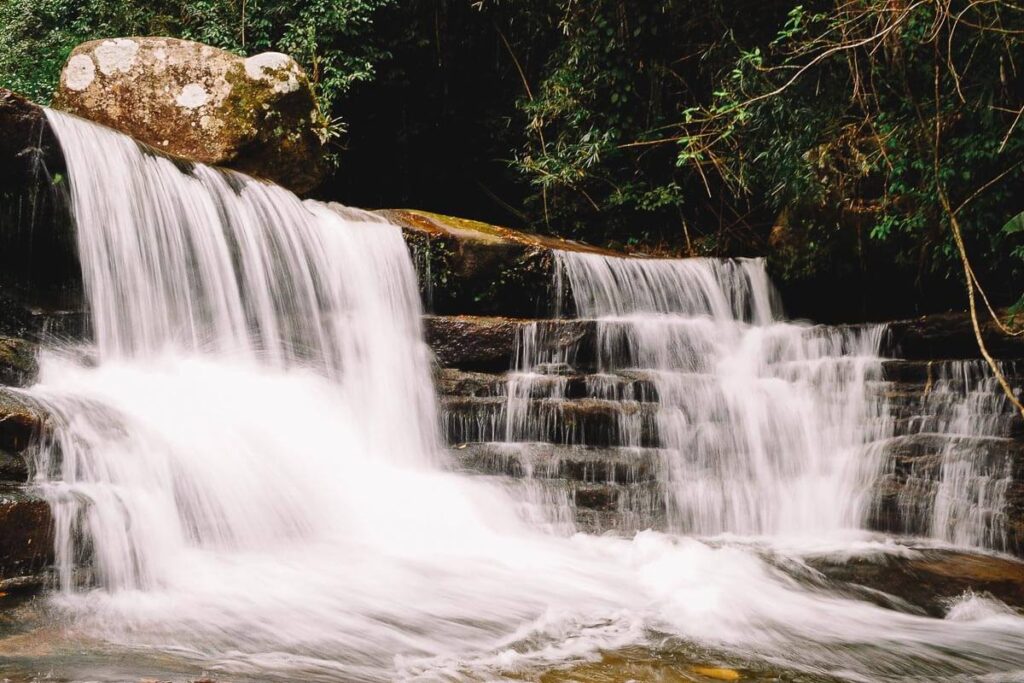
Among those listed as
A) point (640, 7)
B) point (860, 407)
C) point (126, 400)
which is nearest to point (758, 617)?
point (860, 407)

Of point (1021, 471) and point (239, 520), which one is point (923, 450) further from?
point (239, 520)

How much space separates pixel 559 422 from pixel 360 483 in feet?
5.44

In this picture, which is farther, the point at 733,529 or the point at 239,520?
the point at 733,529

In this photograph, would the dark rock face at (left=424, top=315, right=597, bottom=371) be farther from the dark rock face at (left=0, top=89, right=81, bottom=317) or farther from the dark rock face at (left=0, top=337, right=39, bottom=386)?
the dark rock face at (left=0, top=337, right=39, bottom=386)

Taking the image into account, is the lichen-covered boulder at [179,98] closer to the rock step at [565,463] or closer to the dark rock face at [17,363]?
the dark rock face at [17,363]

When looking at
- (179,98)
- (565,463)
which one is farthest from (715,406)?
(179,98)

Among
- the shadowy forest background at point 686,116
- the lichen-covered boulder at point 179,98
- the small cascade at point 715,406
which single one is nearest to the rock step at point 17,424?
the small cascade at point 715,406

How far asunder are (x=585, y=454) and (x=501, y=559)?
1.50 metres

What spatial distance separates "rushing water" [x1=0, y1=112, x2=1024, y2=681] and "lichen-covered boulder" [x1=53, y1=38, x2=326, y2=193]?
5.79 feet

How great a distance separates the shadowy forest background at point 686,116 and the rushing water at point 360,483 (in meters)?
1.26

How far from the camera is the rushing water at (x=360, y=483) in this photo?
359 cm

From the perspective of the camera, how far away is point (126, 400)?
558cm

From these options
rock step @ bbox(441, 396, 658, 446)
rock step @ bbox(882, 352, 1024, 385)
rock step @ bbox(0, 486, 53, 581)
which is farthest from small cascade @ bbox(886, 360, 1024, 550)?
rock step @ bbox(0, 486, 53, 581)

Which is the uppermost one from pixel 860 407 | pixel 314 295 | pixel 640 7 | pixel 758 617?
pixel 640 7
